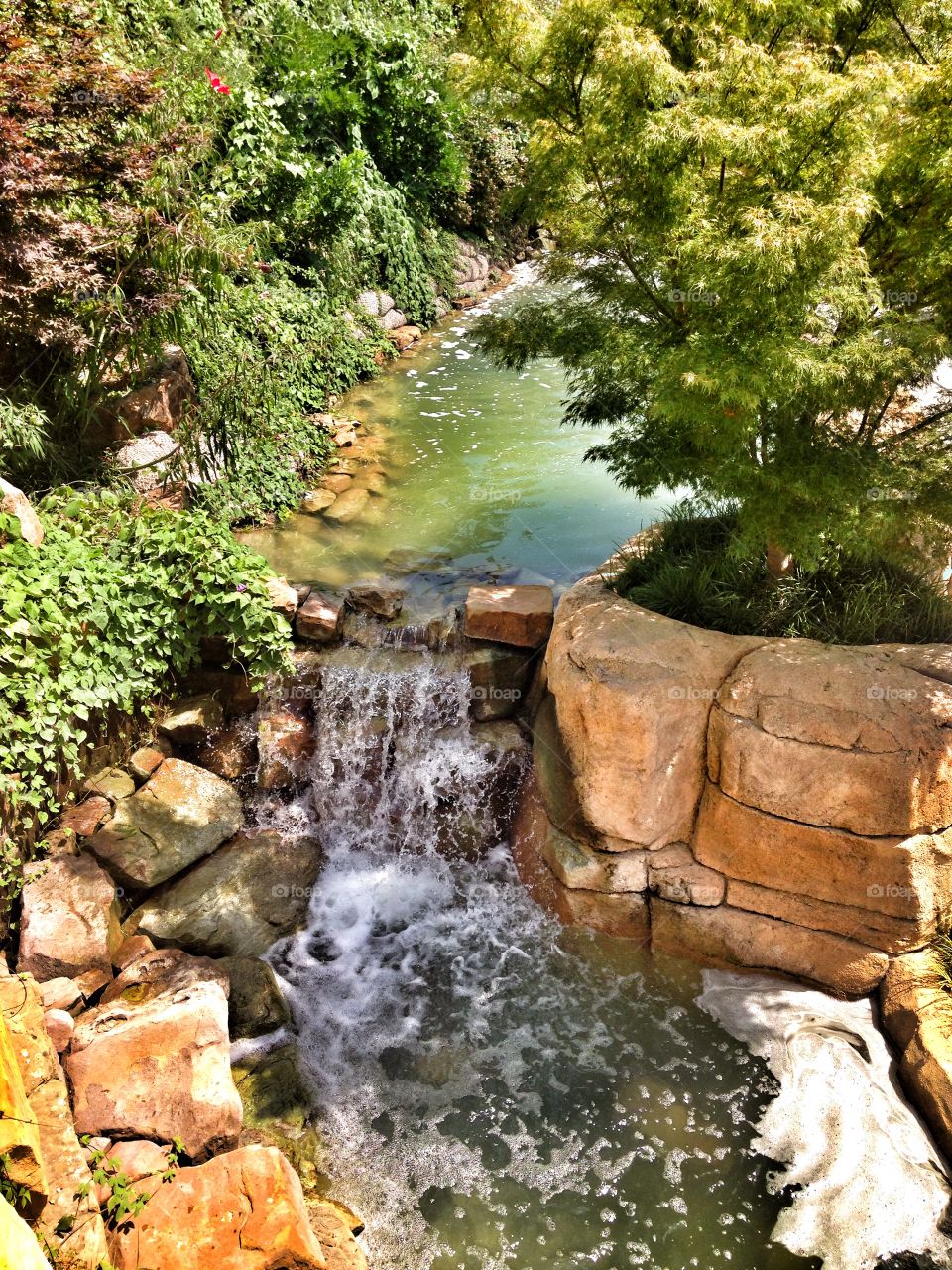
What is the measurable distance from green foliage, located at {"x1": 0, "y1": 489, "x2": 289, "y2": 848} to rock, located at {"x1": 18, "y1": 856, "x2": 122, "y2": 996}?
1.28ft

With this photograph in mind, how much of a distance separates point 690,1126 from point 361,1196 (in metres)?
1.88

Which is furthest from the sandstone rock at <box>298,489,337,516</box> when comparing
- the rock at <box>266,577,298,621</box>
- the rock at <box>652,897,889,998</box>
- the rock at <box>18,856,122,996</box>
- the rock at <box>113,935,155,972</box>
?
the rock at <box>652,897,889,998</box>

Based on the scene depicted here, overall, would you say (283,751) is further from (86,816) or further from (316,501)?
(316,501)

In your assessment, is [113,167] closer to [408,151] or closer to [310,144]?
[310,144]

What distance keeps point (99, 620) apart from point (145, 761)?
1184mm

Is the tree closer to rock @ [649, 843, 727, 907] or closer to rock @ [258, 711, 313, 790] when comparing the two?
rock @ [649, 843, 727, 907]

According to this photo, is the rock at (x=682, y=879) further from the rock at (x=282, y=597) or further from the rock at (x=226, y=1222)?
the rock at (x=282, y=597)

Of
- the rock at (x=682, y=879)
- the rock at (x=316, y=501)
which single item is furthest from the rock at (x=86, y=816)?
the rock at (x=316, y=501)

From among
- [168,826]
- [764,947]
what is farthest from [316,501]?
[764,947]

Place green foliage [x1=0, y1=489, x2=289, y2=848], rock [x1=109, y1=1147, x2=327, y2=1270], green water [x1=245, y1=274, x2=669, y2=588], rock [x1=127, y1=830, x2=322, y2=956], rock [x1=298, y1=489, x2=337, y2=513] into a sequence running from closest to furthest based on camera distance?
1. rock [x1=109, y1=1147, x2=327, y2=1270]
2. green foliage [x1=0, y1=489, x2=289, y2=848]
3. rock [x1=127, y1=830, x2=322, y2=956]
4. green water [x1=245, y1=274, x2=669, y2=588]
5. rock [x1=298, y1=489, x2=337, y2=513]

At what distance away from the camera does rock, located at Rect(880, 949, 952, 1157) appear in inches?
181

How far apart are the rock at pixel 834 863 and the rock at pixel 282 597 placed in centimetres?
369

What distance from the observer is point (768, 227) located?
4469 millimetres

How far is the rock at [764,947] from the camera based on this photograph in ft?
17.4
